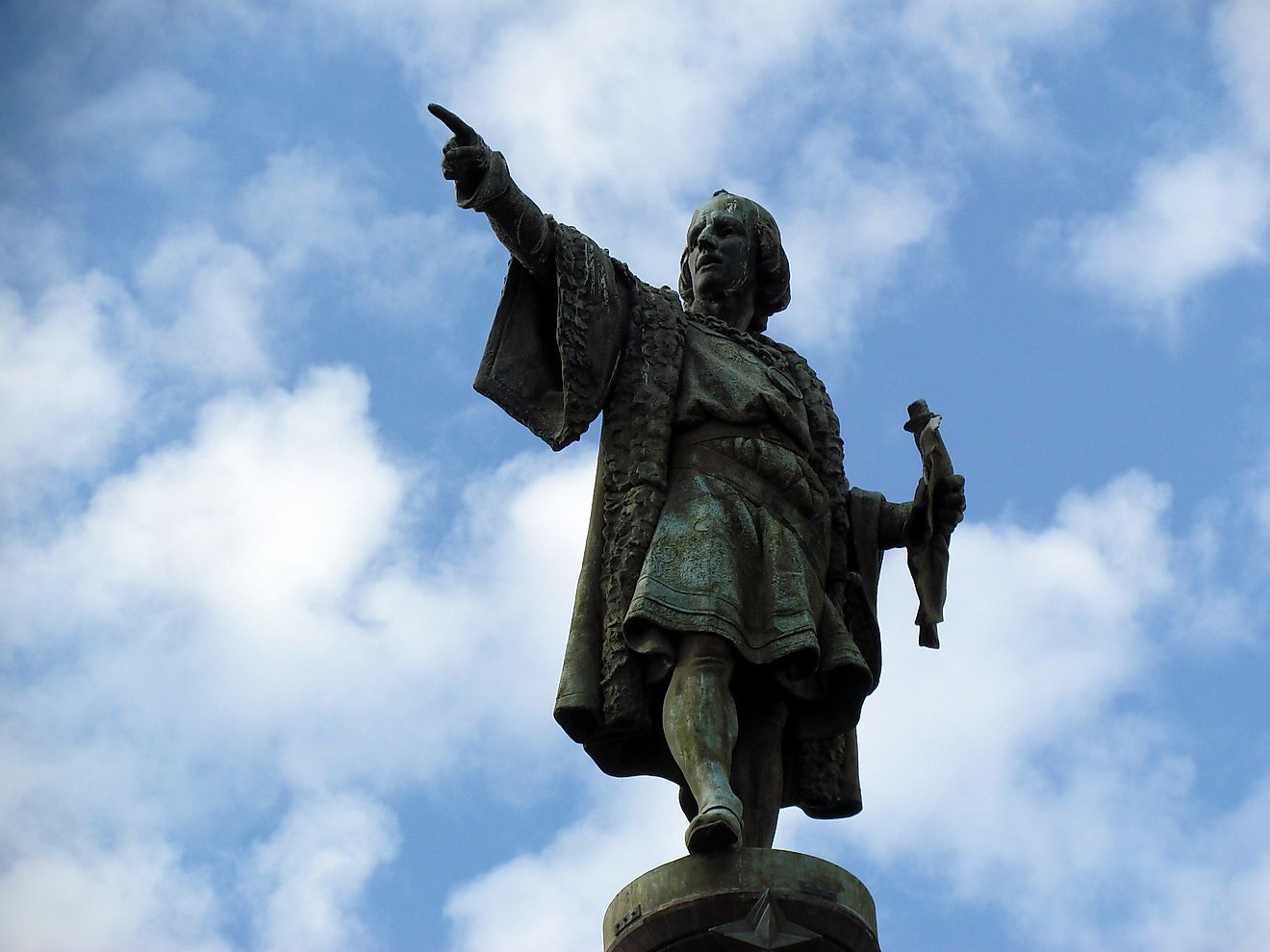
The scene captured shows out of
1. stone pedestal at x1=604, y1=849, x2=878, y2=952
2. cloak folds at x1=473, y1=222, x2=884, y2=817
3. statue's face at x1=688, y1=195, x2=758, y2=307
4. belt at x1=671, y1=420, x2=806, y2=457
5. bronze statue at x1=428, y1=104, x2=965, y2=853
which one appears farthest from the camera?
statue's face at x1=688, y1=195, x2=758, y2=307

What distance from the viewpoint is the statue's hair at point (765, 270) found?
1322 cm

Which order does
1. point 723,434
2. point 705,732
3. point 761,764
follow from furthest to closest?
1. point 723,434
2. point 761,764
3. point 705,732

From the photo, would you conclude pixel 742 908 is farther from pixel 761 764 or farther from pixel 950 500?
pixel 950 500

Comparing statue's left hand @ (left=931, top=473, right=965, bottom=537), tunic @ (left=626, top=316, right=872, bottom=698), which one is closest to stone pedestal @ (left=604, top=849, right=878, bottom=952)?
tunic @ (left=626, top=316, right=872, bottom=698)

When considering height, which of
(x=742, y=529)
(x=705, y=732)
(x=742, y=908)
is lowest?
(x=742, y=908)

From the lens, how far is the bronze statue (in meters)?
11.3

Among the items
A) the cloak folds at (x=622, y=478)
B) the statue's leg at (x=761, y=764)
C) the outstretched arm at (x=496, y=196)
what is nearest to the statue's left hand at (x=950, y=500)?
the cloak folds at (x=622, y=478)

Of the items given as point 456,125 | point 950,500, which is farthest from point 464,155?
point 950,500

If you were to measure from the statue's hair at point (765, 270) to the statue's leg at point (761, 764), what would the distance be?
2.72m

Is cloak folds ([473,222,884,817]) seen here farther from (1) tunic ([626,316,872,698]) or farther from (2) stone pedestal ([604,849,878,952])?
(2) stone pedestal ([604,849,878,952])

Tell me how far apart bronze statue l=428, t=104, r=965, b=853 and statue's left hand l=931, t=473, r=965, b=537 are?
0.01 meters

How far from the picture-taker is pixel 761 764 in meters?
11.5

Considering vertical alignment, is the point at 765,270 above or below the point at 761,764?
above

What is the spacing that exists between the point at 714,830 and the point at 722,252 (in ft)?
13.2
